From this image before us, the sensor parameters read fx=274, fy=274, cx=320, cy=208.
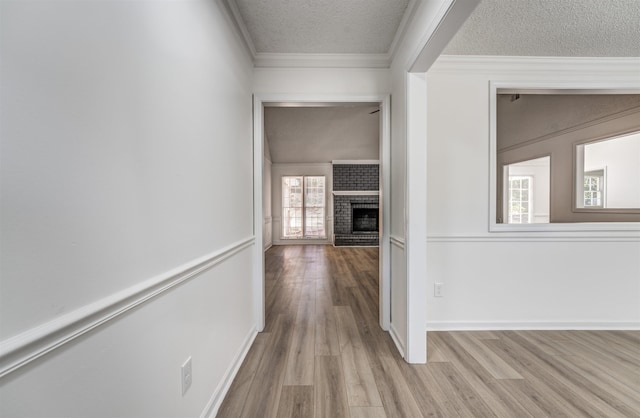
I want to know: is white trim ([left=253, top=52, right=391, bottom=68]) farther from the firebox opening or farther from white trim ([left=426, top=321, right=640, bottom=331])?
the firebox opening

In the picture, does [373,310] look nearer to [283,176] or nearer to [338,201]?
[338,201]

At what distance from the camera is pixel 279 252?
21.4 ft

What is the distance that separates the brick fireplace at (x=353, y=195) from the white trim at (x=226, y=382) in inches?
217

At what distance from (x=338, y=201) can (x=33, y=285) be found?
7164mm

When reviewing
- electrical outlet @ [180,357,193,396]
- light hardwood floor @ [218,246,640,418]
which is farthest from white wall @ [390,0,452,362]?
electrical outlet @ [180,357,193,396]

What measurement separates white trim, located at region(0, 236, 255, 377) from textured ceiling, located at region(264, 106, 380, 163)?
494 centimetres

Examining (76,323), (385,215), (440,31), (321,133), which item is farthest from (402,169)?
(321,133)

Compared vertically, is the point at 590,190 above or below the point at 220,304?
above

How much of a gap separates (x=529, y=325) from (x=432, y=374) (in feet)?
4.30

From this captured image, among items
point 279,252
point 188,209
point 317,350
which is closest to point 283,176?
point 279,252

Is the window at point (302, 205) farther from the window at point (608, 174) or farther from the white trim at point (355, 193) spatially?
the window at point (608, 174)

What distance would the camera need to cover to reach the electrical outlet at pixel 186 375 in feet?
3.90

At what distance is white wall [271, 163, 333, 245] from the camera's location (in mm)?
7711

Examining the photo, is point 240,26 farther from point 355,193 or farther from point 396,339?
point 355,193
